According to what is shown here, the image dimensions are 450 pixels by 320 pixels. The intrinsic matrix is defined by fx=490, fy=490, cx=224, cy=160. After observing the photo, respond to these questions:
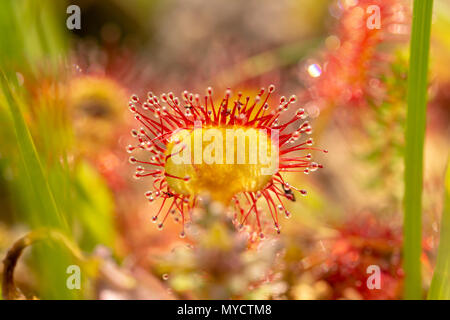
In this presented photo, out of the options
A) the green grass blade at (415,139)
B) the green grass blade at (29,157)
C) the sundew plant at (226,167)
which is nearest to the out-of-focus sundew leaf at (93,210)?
the sundew plant at (226,167)

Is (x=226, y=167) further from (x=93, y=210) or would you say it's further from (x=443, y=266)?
(x=93, y=210)

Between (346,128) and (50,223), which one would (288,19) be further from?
(50,223)

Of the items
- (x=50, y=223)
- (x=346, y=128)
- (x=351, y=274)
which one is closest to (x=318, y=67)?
(x=346, y=128)

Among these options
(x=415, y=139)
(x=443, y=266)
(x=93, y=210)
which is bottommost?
(x=443, y=266)

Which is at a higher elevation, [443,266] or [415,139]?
[415,139]

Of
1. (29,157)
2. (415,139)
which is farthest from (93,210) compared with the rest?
(415,139)

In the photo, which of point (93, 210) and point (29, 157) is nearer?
point (29, 157)

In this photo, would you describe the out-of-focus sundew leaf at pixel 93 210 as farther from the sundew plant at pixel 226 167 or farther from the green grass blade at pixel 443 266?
the green grass blade at pixel 443 266
